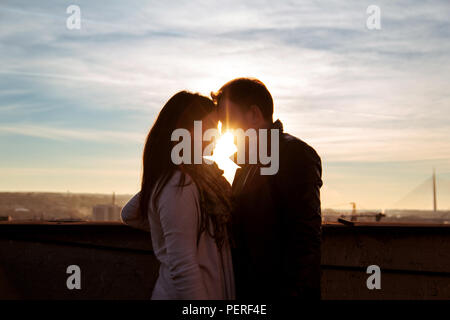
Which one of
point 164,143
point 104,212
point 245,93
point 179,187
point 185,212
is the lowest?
point 185,212

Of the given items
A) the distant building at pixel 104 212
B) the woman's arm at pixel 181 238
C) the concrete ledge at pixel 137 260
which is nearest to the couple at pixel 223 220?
the woman's arm at pixel 181 238

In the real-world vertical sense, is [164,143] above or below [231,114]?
below

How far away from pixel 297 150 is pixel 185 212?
74cm

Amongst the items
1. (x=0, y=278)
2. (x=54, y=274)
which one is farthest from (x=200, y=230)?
(x=0, y=278)

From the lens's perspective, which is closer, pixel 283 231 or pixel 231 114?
pixel 283 231

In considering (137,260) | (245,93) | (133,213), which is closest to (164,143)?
(133,213)

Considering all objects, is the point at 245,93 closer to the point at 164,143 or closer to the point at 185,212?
the point at 164,143

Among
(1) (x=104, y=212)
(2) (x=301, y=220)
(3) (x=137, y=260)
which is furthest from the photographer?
(1) (x=104, y=212)

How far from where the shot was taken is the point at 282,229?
2.65 m

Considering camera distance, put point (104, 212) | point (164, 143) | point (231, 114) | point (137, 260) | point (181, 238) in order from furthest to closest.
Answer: point (104, 212)
point (137, 260)
point (231, 114)
point (164, 143)
point (181, 238)

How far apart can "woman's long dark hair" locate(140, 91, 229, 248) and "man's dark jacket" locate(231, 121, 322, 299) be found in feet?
1.17

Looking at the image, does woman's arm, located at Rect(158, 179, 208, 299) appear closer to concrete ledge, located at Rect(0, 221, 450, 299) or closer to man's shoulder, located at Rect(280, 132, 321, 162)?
man's shoulder, located at Rect(280, 132, 321, 162)
